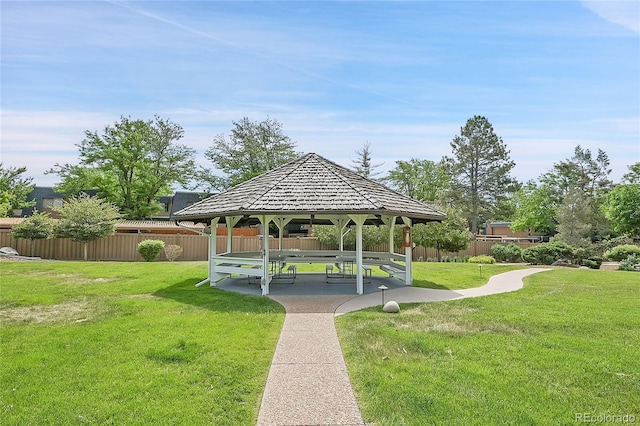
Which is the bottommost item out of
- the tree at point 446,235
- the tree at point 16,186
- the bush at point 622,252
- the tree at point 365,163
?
the bush at point 622,252

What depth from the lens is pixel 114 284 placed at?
12070mm

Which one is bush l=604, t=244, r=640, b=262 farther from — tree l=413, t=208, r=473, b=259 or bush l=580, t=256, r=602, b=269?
tree l=413, t=208, r=473, b=259

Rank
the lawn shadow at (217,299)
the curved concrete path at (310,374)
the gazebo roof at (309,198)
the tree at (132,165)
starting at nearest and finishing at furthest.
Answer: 1. the curved concrete path at (310,374)
2. the lawn shadow at (217,299)
3. the gazebo roof at (309,198)
4. the tree at (132,165)

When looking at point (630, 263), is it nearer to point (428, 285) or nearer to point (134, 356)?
point (428, 285)

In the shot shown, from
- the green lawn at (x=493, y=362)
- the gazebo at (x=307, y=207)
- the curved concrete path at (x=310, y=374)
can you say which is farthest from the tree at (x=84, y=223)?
the green lawn at (x=493, y=362)

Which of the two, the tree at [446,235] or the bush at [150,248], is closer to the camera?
the bush at [150,248]

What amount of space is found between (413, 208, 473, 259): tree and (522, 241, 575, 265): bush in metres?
3.85

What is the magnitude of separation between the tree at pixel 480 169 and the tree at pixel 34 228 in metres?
36.2

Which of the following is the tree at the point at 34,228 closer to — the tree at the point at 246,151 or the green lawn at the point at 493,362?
Answer: the tree at the point at 246,151

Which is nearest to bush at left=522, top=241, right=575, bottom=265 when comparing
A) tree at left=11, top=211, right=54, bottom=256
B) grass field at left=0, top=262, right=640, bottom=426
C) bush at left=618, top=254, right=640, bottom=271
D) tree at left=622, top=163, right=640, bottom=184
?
bush at left=618, top=254, right=640, bottom=271

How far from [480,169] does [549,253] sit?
22558 mm

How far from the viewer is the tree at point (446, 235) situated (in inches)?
968

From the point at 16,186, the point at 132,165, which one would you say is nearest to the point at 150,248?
the point at 132,165

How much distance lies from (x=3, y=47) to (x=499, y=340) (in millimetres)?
13739
